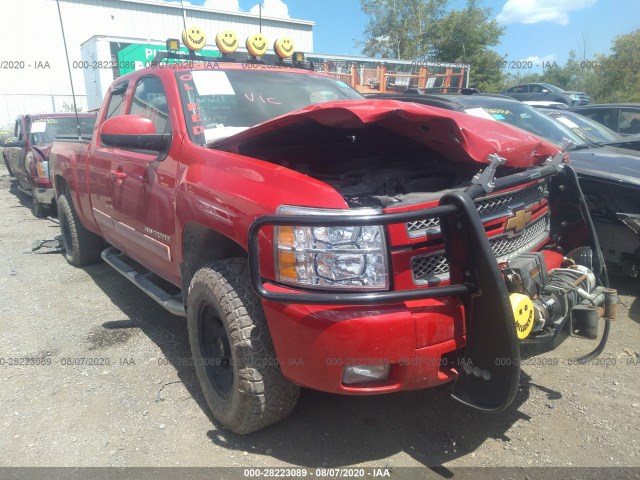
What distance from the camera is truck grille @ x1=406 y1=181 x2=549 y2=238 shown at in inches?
82.4

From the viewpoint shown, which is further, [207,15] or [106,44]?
[207,15]

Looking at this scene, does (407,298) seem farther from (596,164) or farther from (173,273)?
(596,164)

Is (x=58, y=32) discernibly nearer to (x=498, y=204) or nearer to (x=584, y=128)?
(x=584, y=128)

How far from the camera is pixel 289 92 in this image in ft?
12.1

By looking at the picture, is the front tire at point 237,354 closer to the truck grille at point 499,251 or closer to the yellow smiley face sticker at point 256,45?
the truck grille at point 499,251

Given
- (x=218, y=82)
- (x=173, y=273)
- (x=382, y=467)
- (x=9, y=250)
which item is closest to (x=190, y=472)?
(x=382, y=467)

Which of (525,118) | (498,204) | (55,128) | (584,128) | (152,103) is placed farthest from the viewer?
(55,128)

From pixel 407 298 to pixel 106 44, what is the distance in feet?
52.4

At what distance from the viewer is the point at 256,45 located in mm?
4145

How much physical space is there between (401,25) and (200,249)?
36462mm

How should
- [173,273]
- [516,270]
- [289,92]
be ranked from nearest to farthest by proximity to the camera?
[516,270]
[173,273]
[289,92]

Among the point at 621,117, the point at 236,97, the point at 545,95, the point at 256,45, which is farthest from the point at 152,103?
the point at 545,95

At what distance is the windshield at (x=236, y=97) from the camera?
10.3ft

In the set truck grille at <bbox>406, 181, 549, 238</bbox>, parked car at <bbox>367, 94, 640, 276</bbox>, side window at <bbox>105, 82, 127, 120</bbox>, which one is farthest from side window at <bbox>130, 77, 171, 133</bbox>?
parked car at <bbox>367, 94, 640, 276</bbox>
